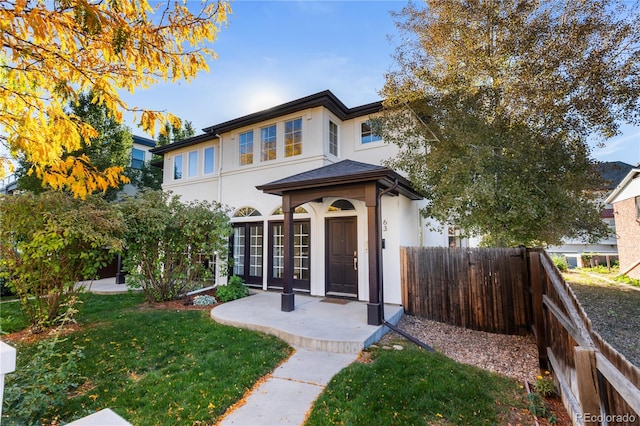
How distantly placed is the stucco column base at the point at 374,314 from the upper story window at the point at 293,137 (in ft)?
19.0

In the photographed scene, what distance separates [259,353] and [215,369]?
2.63ft

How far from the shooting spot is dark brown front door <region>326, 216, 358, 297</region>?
28.8ft

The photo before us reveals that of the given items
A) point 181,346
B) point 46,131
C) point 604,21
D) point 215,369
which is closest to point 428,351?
point 215,369

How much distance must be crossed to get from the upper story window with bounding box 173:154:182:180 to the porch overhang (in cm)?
770

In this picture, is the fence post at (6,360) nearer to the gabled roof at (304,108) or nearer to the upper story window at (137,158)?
the gabled roof at (304,108)

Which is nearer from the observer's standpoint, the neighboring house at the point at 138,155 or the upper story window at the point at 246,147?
the upper story window at the point at 246,147

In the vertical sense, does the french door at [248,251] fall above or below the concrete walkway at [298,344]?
above

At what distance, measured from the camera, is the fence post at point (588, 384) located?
2.42 m

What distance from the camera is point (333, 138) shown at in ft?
34.0

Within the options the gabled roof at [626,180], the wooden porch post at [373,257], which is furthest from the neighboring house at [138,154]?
the gabled roof at [626,180]

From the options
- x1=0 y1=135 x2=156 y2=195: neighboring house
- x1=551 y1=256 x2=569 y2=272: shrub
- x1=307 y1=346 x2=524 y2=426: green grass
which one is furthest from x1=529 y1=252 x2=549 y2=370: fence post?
x1=0 y1=135 x2=156 y2=195: neighboring house

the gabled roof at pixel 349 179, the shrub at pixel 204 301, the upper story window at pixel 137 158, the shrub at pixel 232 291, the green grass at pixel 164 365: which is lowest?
the green grass at pixel 164 365

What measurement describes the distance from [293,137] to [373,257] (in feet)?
18.6

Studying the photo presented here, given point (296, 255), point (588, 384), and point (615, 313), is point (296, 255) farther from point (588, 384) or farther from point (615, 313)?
point (615, 313)
